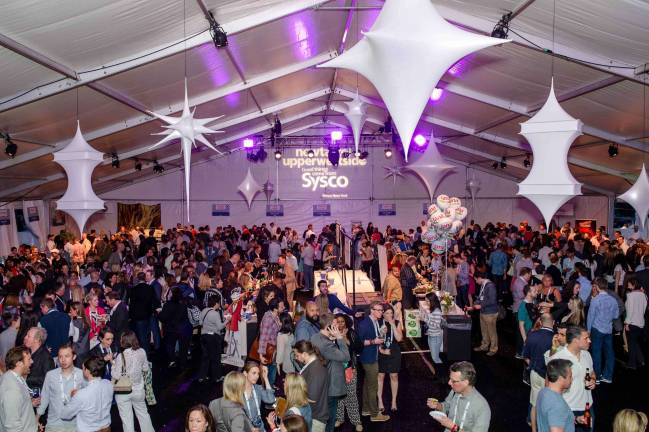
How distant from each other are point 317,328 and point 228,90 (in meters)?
6.61

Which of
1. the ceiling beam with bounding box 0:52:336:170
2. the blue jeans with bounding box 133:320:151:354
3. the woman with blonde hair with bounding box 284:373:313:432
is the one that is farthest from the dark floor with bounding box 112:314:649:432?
the ceiling beam with bounding box 0:52:336:170

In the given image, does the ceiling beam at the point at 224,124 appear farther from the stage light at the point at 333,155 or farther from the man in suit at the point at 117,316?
the man in suit at the point at 117,316

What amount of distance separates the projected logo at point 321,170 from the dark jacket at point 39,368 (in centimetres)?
1515

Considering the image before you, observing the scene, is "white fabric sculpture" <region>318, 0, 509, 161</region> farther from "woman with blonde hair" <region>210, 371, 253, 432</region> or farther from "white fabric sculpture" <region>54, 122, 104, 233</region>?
"white fabric sculpture" <region>54, 122, 104, 233</region>

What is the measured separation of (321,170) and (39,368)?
1534cm

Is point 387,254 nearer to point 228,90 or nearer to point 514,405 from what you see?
point 228,90

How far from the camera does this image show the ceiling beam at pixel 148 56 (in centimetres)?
714

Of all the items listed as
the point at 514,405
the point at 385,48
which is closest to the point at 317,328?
the point at 514,405

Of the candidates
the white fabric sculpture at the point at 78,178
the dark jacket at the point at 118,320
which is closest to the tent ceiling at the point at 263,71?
the white fabric sculpture at the point at 78,178

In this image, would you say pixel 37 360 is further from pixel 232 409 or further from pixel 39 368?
pixel 232 409

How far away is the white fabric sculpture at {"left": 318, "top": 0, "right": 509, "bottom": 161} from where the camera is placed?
323 centimetres

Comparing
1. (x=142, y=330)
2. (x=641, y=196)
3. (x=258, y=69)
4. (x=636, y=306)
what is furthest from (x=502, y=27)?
(x=142, y=330)

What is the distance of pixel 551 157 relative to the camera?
520 cm

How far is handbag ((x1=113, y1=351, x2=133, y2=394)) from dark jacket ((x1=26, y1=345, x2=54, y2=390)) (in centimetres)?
55
